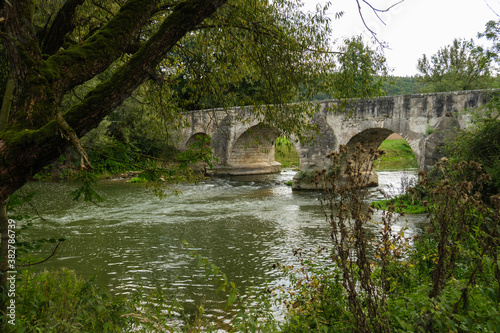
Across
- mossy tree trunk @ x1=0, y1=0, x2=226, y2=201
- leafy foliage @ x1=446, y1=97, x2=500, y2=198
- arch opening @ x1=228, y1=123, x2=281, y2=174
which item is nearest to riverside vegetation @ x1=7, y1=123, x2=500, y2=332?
mossy tree trunk @ x1=0, y1=0, x2=226, y2=201

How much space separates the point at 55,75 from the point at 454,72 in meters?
27.2

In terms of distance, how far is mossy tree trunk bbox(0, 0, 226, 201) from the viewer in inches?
87.4

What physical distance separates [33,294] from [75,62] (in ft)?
6.33

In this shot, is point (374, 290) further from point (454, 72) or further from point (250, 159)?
point (454, 72)

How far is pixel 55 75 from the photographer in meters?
2.45

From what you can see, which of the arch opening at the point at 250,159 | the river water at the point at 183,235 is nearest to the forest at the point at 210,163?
the river water at the point at 183,235

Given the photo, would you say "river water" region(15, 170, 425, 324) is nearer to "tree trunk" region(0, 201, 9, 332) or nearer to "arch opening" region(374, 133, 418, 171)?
"tree trunk" region(0, 201, 9, 332)

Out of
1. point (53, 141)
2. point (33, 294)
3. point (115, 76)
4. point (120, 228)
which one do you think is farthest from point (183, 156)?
point (120, 228)

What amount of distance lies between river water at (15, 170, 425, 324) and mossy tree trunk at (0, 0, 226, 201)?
1056 millimetres

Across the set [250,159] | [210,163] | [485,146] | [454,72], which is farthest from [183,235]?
[454,72]

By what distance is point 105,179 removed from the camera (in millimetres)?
18609

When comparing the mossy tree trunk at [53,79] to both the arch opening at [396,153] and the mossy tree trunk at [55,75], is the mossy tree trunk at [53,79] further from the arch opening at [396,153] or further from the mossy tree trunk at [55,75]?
the arch opening at [396,153]

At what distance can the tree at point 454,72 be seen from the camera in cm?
2334

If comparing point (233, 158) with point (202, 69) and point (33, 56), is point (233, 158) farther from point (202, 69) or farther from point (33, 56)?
point (33, 56)
